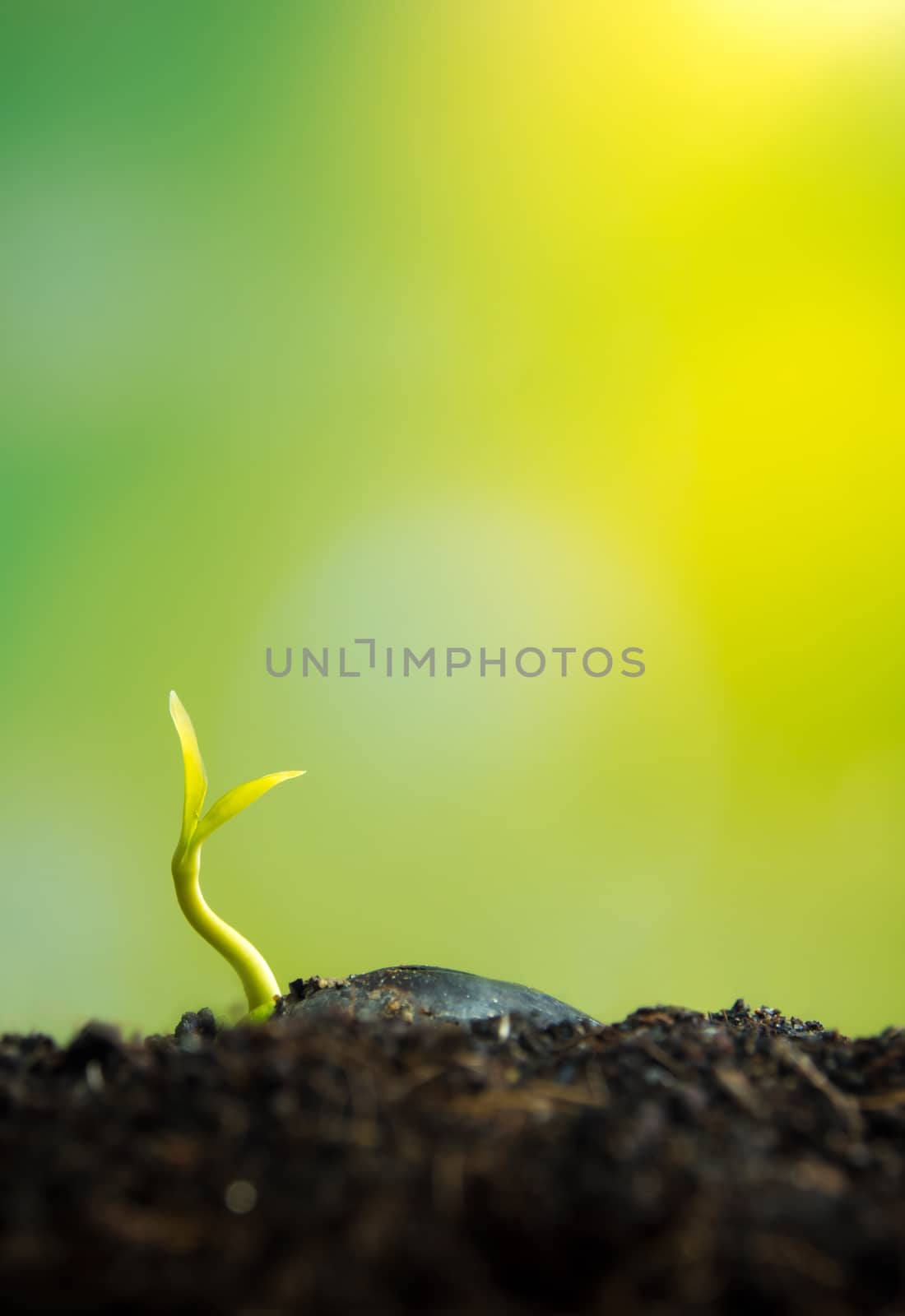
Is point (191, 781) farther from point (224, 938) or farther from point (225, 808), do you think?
point (224, 938)

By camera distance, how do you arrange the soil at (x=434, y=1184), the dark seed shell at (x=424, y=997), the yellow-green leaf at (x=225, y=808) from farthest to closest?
the yellow-green leaf at (x=225, y=808)
the dark seed shell at (x=424, y=997)
the soil at (x=434, y=1184)

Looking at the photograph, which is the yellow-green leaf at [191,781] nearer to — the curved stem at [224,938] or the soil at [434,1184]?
the curved stem at [224,938]

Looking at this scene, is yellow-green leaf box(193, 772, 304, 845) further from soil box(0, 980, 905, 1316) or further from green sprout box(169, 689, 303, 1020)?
soil box(0, 980, 905, 1316)

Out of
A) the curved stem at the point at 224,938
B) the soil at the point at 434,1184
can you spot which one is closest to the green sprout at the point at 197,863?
the curved stem at the point at 224,938

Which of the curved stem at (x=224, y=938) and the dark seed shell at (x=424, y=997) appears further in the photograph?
the curved stem at (x=224, y=938)

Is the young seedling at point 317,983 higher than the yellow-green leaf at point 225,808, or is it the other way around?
the yellow-green leaf at point 225,808

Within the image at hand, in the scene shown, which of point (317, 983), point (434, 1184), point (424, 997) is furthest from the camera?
point (317, 983)

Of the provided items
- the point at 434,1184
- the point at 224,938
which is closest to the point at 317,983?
the point at 224,938

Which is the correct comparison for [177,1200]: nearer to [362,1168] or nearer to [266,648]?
[362,1168]

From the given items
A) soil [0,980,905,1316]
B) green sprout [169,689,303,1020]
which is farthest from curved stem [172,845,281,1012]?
soil [0,980,905,1316]
